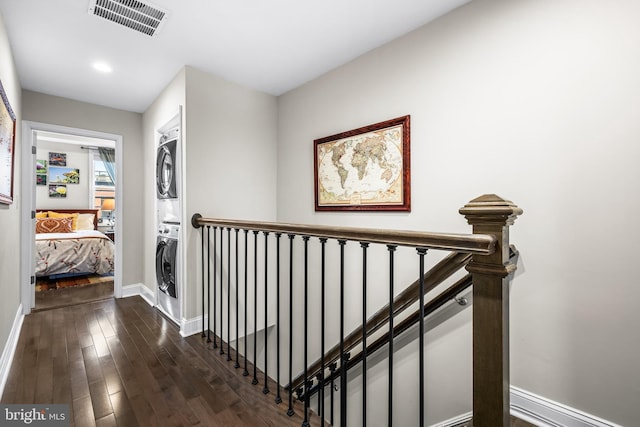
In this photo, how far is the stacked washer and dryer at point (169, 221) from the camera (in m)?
2.73

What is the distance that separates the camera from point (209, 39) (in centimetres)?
224

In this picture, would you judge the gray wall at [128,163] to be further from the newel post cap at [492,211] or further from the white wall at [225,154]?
the newel post cap at [492,211]

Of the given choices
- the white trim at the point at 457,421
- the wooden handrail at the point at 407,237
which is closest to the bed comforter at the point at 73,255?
the wooden handrail at the point at 407,237

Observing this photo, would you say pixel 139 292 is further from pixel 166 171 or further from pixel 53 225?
pixel 53 225

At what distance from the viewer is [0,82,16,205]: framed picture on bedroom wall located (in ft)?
5.97

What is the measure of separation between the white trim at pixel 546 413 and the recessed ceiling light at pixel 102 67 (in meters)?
3.91

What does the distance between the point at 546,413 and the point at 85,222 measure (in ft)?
25.2

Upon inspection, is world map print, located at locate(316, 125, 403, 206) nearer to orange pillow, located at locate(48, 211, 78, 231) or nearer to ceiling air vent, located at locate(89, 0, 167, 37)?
ceiling air vent, located at locate(89, 0, 167, 37)

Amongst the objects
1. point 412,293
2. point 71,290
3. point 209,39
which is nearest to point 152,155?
point 209,39

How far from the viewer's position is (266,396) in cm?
170

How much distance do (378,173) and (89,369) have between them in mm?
2448

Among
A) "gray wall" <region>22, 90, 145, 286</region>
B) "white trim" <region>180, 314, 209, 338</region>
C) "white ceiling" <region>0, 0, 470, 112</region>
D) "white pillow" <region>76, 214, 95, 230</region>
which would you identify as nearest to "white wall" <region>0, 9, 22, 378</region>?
"white ceiling" <region>0, 0, 470, 112</region>

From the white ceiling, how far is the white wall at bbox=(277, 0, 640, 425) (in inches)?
15.9

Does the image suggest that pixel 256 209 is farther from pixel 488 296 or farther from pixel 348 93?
pixel 488 296
